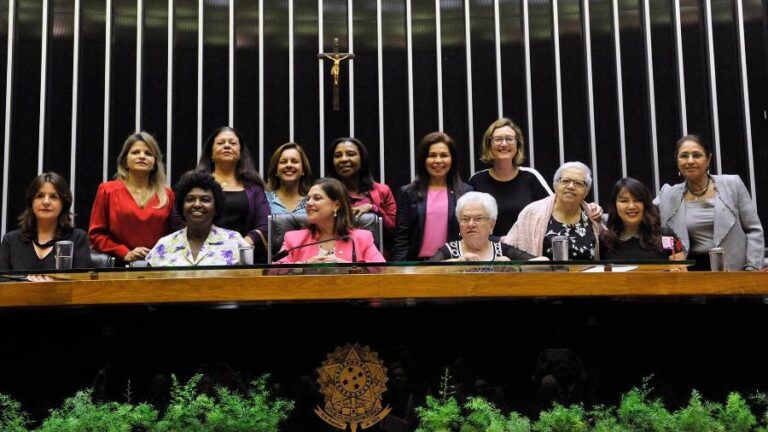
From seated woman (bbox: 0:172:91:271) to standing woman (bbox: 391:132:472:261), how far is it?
147 centimetres

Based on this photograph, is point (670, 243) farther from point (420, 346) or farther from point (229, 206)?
point (229, 206)

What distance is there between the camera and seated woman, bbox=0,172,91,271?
3.99 m

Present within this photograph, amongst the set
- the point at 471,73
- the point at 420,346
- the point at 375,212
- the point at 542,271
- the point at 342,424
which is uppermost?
the point at 471,73

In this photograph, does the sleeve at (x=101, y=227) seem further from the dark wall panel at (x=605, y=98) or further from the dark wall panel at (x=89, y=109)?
the dark wall panel at (x=605, y=98)

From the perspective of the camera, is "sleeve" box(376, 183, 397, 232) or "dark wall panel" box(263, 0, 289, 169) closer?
"sleeve" box(376, 183, 397, 232)

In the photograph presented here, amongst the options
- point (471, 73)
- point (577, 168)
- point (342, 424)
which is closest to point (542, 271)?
point (342, 424)

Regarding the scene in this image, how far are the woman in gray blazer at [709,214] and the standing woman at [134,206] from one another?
235 centimetres

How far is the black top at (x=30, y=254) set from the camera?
3963 mm

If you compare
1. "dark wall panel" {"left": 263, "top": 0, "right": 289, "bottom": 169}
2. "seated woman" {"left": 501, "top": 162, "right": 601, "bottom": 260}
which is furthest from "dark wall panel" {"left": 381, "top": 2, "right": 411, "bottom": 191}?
"seated woman" {"left": 501, "top": 162, "right": 601, "bottom": 260}

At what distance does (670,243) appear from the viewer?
3852 millimetres

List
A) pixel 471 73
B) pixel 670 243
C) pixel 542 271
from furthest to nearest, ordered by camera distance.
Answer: pixel 471 73 < pixel 670 243 < pixel 542 271

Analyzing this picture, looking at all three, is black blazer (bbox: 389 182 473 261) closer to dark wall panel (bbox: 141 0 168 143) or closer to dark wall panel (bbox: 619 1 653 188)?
dark wall panel (bbox: 619 1 653 188)

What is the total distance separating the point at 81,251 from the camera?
3988mm

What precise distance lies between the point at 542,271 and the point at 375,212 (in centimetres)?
232
